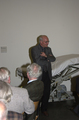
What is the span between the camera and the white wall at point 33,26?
3.61 meters

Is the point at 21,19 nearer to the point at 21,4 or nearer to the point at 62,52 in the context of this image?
the point at 21,4

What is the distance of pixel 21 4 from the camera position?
11.8 feet

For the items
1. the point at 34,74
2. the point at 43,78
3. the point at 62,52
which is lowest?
the point at 43,78

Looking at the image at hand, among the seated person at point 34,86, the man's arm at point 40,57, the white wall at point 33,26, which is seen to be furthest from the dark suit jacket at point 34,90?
the white wall at point 33,26

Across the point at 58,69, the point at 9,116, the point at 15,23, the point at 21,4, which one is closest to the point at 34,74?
the point at 9,116

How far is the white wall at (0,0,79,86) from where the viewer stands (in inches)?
142

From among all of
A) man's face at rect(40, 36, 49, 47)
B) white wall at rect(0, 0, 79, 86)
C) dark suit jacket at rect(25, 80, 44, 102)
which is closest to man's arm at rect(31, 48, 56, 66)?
man's face at rect(40, 36, 49, 47)

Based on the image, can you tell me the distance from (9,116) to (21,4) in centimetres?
334

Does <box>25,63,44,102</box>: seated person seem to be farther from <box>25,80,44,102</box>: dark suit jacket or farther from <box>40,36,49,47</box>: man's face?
<box>40,36,49,47</box>: man's face

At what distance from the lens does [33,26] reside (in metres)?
3.71

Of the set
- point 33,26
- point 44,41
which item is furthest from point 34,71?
point 33,26

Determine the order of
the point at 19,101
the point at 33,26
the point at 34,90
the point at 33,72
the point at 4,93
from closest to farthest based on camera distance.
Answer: the point at 4,93
the point at 19,101
the point at 34,90
the point at 33,72
the point at 33,26

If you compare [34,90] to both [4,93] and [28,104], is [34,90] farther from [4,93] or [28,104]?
[4,93]

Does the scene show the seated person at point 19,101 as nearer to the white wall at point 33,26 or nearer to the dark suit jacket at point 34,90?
the dark suit jacket at point 34,90
